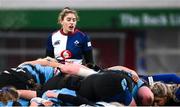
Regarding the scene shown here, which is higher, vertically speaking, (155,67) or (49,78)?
(49,78)

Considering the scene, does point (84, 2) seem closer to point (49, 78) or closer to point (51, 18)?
point (51, 18)

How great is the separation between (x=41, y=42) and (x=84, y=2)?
1648 mm

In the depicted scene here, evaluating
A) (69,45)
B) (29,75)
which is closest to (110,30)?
(69,45)

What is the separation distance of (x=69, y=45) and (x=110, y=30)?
11463 millimetres

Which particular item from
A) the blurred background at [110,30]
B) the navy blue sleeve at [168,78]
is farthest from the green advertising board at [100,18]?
the navy blue sleeve at [168,78]

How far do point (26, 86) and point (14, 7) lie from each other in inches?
482

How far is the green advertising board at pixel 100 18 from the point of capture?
1933cm

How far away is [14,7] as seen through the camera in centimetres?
1950

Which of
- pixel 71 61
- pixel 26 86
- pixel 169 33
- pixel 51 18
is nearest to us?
pixel 26 86

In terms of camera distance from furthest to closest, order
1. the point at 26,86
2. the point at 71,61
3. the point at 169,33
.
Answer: the point at 169,33, the point at 71,61, the point at 26,86

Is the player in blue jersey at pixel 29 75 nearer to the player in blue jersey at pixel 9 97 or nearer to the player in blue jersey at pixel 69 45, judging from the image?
the player in blue jersey at pixel 9 97

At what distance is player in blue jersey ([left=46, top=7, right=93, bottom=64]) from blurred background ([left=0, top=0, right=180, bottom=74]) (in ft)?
33.8

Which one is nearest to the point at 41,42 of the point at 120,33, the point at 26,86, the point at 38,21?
the point at 38,21

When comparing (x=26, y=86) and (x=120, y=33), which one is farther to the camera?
(x=120, y=33)
